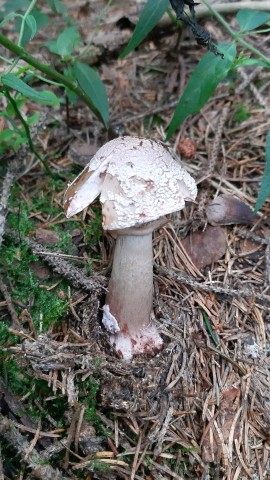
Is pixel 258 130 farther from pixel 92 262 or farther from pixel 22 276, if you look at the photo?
pixel 22 276

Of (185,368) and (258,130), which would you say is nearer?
(185,368)

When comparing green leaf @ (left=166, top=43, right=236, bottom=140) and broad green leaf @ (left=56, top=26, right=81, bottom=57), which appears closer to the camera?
green leaf @ (left=166, top=43, right=236, bottom=140)

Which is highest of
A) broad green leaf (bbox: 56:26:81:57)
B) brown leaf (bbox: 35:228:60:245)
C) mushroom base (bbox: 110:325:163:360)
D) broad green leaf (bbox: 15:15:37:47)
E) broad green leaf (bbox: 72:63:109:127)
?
broad green leaf (bbox: 15:15:37:47)

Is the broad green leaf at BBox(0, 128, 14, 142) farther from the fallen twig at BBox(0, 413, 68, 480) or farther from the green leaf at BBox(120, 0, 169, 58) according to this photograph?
the fallen twig at BBox(0, 413, 68, 480)

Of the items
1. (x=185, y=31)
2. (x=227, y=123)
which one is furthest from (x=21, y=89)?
(x=185, y=31)

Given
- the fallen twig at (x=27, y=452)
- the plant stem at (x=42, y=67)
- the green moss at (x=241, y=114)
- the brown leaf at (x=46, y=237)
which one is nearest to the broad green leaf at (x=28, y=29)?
the plant stem at (x=42, y=67)

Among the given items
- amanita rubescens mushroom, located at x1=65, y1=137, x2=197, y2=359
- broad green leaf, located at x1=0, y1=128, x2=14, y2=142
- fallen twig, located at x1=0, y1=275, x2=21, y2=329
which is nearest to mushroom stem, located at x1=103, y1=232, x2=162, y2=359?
amanita rubescens mushroom, located at x1=65, y1=137, x2=197, y2=359

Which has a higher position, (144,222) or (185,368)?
(144,222)

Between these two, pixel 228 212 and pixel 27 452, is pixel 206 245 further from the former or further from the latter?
pixel 27 452
